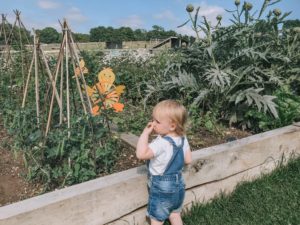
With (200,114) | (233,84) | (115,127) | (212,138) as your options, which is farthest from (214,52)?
(115,127)

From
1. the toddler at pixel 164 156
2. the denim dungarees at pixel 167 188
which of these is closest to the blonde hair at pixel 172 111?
the toddler at pixel 164 156

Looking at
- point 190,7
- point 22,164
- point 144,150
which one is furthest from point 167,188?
point 190,7

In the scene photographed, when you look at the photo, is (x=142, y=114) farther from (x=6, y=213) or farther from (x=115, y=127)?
(x=6, y=213)

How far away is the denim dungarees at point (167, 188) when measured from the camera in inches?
101

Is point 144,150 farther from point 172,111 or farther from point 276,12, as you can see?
point 276,12

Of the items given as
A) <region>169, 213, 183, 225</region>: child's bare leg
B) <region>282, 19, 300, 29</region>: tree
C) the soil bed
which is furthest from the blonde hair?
<region>282, 19, 300, 29</region>: tree

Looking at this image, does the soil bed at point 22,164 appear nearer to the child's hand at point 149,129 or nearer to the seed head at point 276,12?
the child's hand at point 149,129

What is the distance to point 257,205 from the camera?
315 centimetres

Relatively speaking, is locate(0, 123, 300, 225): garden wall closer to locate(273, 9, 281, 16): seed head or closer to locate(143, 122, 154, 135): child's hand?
locate(143, 122, 154, 135): child's hand

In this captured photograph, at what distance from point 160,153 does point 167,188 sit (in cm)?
26

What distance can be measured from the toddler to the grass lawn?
40 cm

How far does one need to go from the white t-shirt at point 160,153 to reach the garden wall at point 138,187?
150 millimetres

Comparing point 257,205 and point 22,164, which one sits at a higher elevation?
point 22,164

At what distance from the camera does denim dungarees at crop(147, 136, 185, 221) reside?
2.56 meters
